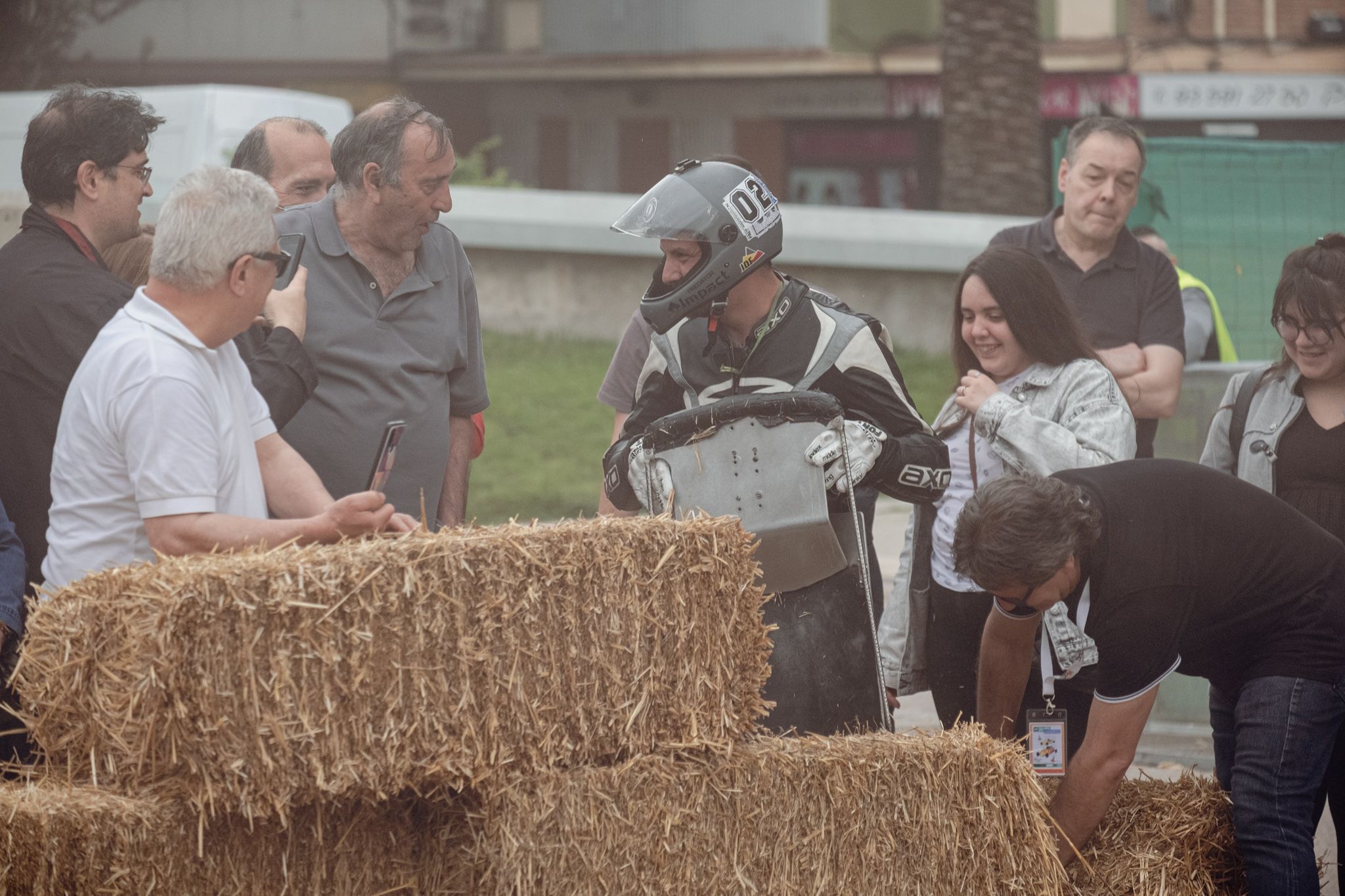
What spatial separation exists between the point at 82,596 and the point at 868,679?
1844mm

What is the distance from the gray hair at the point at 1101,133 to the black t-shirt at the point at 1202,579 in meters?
1.73

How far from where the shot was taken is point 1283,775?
3.74 metres

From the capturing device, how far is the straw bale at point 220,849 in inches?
119

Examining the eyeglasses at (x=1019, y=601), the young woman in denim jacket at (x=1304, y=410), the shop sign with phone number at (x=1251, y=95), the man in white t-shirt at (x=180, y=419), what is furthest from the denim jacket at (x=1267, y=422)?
the shop sign with phone number at (x=1251, y=95)

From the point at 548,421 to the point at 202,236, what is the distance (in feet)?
28.4

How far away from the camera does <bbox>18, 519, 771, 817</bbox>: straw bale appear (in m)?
2.91

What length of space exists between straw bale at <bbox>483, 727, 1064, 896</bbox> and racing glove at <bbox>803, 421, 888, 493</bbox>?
24.1 inches

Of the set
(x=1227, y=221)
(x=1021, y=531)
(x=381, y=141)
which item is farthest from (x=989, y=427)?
(x=1227, y=221)

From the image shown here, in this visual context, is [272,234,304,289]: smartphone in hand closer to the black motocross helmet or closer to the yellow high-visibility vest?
the black motocross helmet

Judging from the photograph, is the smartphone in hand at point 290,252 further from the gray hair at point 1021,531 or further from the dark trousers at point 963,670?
the dark trousers at point 963,670

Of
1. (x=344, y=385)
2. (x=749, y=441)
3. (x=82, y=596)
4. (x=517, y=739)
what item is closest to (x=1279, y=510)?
(x=749, y=441)

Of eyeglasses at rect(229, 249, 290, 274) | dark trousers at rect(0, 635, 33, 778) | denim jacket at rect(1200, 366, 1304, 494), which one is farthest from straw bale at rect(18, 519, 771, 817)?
denim jacket at rect(1200, 366, 1304, 494)

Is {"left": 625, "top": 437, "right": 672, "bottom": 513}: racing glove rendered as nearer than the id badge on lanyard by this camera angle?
Yes

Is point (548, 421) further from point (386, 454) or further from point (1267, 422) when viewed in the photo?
point (386, 454)
